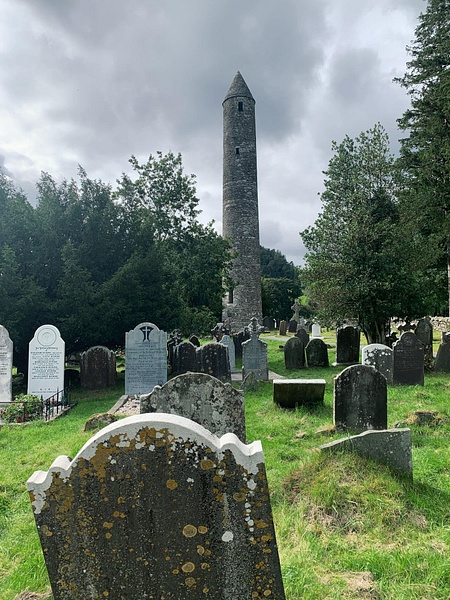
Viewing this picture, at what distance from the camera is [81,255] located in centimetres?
1364

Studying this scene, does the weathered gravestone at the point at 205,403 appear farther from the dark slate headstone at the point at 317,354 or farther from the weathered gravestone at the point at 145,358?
the dark slate headstone at the point at 317,354

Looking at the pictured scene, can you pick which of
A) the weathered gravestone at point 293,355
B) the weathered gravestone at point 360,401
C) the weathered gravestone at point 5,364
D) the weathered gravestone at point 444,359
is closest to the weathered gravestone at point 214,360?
the weathered gravestone at point 293,355

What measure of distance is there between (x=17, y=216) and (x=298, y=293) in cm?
5008

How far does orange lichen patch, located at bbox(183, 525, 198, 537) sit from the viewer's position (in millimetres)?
1870

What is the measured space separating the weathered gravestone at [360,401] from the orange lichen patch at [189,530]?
463 cm

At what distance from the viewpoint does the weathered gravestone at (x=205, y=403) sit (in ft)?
14.3

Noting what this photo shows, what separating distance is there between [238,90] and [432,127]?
13.3 metres

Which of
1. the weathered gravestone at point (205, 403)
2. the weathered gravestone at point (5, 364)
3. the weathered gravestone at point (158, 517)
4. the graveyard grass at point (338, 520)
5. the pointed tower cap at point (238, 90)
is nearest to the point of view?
the weathered gravestone at point (158, 517)

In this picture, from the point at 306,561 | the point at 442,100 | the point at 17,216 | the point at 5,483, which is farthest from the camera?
the point at 442,100

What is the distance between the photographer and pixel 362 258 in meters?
15.2

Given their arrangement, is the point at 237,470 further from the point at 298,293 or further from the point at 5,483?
the point at 298,293

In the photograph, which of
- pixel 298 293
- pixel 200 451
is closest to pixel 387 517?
pixel 200 451

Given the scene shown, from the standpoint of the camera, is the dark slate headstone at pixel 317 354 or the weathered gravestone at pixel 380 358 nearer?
the weathered gravestone at pixel 380 358

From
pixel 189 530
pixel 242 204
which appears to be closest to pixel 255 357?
pixel 189 530
